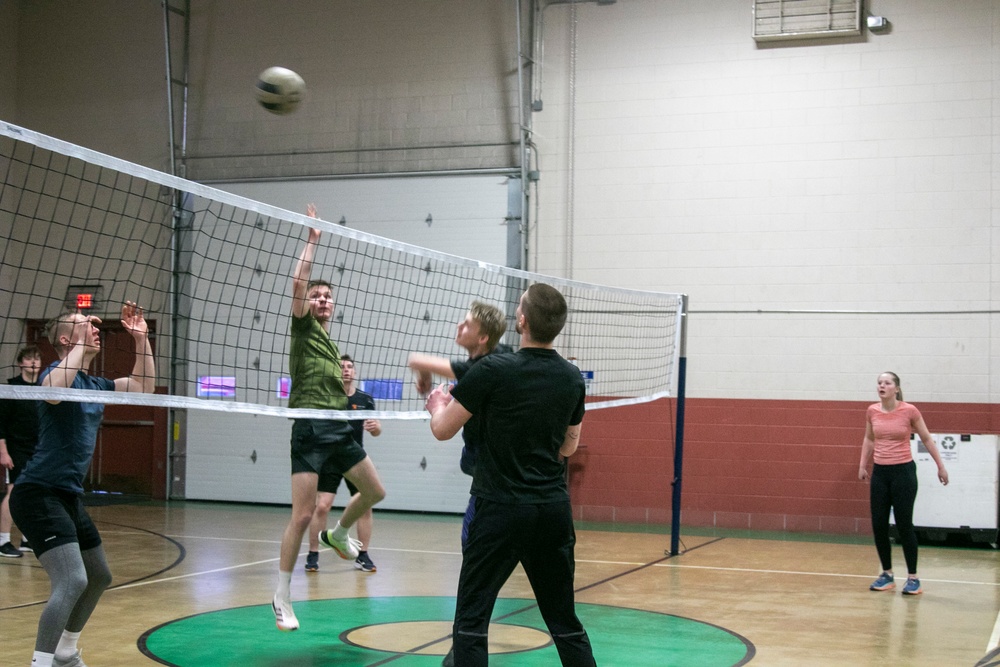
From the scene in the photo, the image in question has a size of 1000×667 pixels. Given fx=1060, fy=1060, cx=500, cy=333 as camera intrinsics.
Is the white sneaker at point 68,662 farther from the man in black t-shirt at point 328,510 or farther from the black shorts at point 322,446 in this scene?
the man in black t-shirt at point 328,510

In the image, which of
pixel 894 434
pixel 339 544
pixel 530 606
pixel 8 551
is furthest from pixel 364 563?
pixel 894 434

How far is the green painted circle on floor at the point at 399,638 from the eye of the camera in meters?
6.04

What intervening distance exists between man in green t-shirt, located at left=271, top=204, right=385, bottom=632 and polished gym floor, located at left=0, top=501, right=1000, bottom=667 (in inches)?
23.3

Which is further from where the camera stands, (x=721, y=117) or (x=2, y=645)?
(x=721, y=117)

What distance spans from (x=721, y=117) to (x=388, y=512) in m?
6.89

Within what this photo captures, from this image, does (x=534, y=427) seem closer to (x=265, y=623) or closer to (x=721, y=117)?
(x=265, y=623)

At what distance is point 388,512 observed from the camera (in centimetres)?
1462

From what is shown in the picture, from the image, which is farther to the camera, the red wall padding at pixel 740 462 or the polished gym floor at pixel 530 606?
the red wall padding at pixel 740 462

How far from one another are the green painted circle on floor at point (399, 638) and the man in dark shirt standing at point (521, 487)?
1994mm

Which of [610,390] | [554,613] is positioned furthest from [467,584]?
[610,390]

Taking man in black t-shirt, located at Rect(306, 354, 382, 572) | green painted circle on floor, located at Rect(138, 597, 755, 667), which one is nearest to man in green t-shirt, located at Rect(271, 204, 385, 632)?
green painted circle on floor, located at Rect(138, 597, 755, 667)

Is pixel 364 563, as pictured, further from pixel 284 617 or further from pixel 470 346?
pixel 470 346

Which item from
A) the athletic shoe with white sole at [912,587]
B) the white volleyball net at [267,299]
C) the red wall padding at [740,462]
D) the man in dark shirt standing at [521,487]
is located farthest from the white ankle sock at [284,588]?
the red wall padding at [740,462]

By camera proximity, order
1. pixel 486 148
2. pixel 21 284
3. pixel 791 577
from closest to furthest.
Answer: pixel 791 577, pixel 486 148, pixel 21 284
